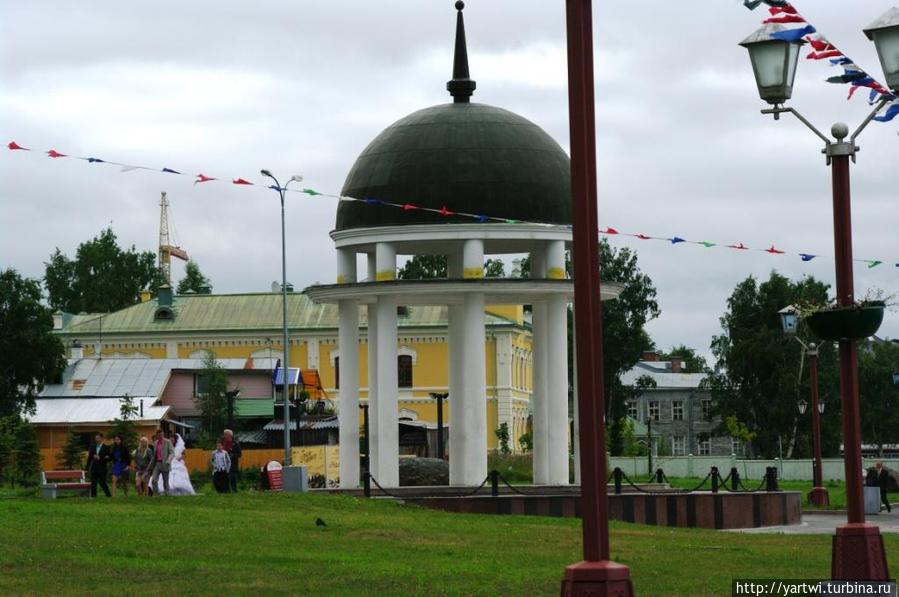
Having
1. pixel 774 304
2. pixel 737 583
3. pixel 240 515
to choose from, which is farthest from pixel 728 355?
Result: pixel 737 583

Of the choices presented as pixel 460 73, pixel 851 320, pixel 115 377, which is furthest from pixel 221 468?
pixel 115 377

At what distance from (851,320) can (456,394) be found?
2599 cm

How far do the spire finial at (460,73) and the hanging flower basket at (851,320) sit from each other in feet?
86.9

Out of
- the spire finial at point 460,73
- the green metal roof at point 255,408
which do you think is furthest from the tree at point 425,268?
the spire finial at point 460,73

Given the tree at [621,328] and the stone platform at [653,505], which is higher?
the tree at [621,328]

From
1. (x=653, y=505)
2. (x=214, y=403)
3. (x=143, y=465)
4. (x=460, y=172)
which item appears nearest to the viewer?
(x=143, y=465)

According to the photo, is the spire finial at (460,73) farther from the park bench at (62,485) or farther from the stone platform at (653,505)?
the park bench at (62,485)

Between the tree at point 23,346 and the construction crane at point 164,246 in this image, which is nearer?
the tree at point 23,346

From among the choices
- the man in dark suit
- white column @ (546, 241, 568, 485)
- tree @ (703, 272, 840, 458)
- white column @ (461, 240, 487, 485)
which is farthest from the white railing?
the man in dark suit

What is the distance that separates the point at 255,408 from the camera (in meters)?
83.2

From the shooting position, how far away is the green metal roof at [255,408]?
82.8 metres

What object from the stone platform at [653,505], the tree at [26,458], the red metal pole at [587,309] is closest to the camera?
the red metal pole at [587,309]

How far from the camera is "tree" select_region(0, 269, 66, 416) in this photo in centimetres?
8206

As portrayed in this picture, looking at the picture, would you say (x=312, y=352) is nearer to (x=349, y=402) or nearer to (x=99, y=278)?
(x=99, y=278)
